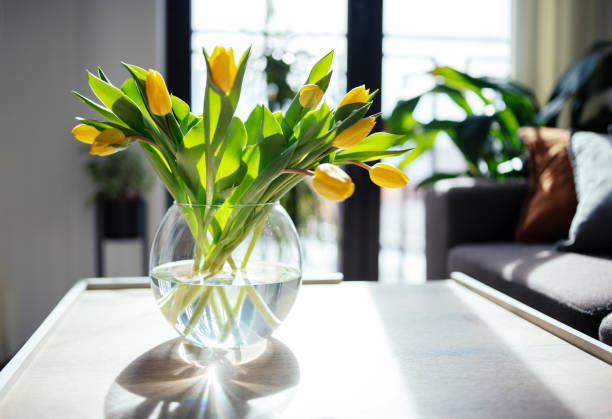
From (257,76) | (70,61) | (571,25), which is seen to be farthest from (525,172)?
(70,61)

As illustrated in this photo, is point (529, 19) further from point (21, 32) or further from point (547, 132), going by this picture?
point (21, 32)

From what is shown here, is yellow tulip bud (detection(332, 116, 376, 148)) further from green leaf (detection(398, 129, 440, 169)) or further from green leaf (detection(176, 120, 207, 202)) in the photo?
green leaf (detection(398, 129, 440, 169))

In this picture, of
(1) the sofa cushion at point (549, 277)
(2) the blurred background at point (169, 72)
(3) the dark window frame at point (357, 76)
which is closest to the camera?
(1) the sofa cushion at point (549, 277)

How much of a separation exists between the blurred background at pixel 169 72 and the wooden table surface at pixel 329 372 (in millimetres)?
1501

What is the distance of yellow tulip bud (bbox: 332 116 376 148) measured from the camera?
0.59 m

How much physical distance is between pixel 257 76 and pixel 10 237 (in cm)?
138

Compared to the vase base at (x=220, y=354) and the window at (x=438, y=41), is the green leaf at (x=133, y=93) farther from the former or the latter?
the window at (x=438, y=41)

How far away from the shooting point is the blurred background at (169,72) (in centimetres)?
227

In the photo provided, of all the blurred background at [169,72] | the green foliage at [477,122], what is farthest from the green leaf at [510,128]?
the blurred background at [169,72]

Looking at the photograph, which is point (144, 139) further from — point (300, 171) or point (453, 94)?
point (453, 94)

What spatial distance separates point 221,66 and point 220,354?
1.22 feet

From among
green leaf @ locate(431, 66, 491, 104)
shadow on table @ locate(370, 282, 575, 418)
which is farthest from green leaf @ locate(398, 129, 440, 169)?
shadow on table @ locate(370, 282, 575, 418)

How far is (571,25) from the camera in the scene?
270 centimetres

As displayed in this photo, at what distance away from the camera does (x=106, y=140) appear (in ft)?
1.92
